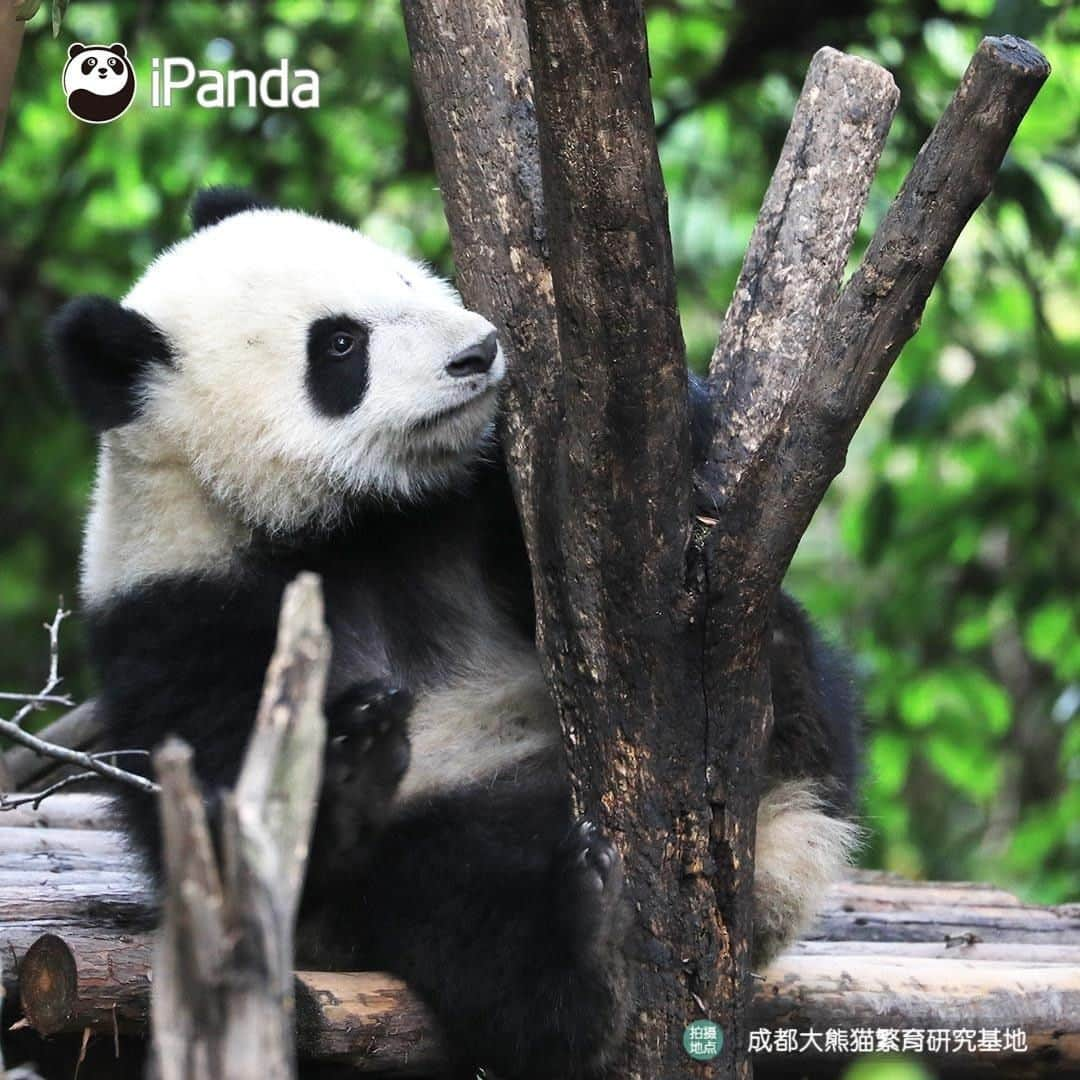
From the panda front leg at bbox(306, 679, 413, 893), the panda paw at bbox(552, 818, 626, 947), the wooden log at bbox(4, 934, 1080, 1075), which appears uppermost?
the panda front leg at bbox(306, 679, 413, 893)

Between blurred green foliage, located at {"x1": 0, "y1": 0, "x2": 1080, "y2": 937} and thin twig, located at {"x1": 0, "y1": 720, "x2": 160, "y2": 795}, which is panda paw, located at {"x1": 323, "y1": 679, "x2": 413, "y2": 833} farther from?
blurred green foliage, located at {"x1": 0, "y1": 0, "x2": 1080, "y2": 937}

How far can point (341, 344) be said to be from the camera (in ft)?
10.2

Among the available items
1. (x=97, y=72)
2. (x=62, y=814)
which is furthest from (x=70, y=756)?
(x=97, y=72)

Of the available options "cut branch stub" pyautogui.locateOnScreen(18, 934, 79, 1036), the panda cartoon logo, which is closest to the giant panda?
"cut branch stub" pyautogui.locateOnScreen(18, 934, 79, 1036)

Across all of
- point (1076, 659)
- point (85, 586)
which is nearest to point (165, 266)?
point (85, 586)

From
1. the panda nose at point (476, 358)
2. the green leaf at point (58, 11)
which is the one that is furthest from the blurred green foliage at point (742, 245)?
Result: the green leaf at point (58, 11)

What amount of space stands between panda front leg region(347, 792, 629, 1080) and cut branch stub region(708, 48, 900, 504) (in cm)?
77

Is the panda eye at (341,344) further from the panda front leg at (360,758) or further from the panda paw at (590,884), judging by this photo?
the panda paw at (590,884)

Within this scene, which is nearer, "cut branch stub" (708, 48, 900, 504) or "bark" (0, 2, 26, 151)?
"bark" (0, 2, 26, 151)

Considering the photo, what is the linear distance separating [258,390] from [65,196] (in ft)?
11.3

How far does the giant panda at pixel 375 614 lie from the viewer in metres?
2.79

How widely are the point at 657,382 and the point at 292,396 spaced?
1.15 metres

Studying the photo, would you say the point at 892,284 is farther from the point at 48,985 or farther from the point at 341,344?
the point at 48,985

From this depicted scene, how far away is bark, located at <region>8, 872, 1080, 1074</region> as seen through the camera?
274 cm
